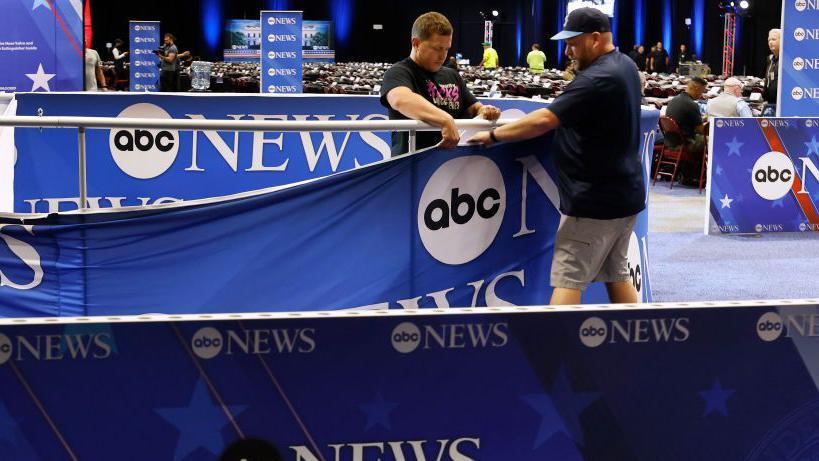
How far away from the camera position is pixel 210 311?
434 cm

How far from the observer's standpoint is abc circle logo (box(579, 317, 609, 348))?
186cm

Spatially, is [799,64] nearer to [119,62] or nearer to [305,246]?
[305,246]

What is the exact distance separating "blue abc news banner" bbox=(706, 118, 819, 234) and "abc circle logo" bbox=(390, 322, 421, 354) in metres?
7.89

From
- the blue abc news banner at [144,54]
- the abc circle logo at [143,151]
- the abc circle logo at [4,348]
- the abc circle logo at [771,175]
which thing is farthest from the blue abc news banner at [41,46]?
the blue abc news banner at [144,54]

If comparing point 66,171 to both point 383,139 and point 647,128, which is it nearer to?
point 383,139

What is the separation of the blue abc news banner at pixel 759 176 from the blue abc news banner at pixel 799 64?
701mm

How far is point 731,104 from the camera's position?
12.2 meters

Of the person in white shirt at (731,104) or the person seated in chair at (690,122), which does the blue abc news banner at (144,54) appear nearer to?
the person seated in chair at (690,122)

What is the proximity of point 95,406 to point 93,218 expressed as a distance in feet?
8.40

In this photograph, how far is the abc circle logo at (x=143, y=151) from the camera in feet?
21.3

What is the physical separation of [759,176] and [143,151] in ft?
17.2

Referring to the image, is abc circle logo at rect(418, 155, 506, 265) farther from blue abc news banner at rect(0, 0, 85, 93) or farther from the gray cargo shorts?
blue abc news banner at rect(0, 0, 85, 93)

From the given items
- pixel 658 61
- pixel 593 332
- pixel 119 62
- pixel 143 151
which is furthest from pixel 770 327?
pixel 658 61

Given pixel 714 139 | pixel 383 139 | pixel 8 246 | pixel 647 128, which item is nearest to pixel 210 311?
pixel 8 246
